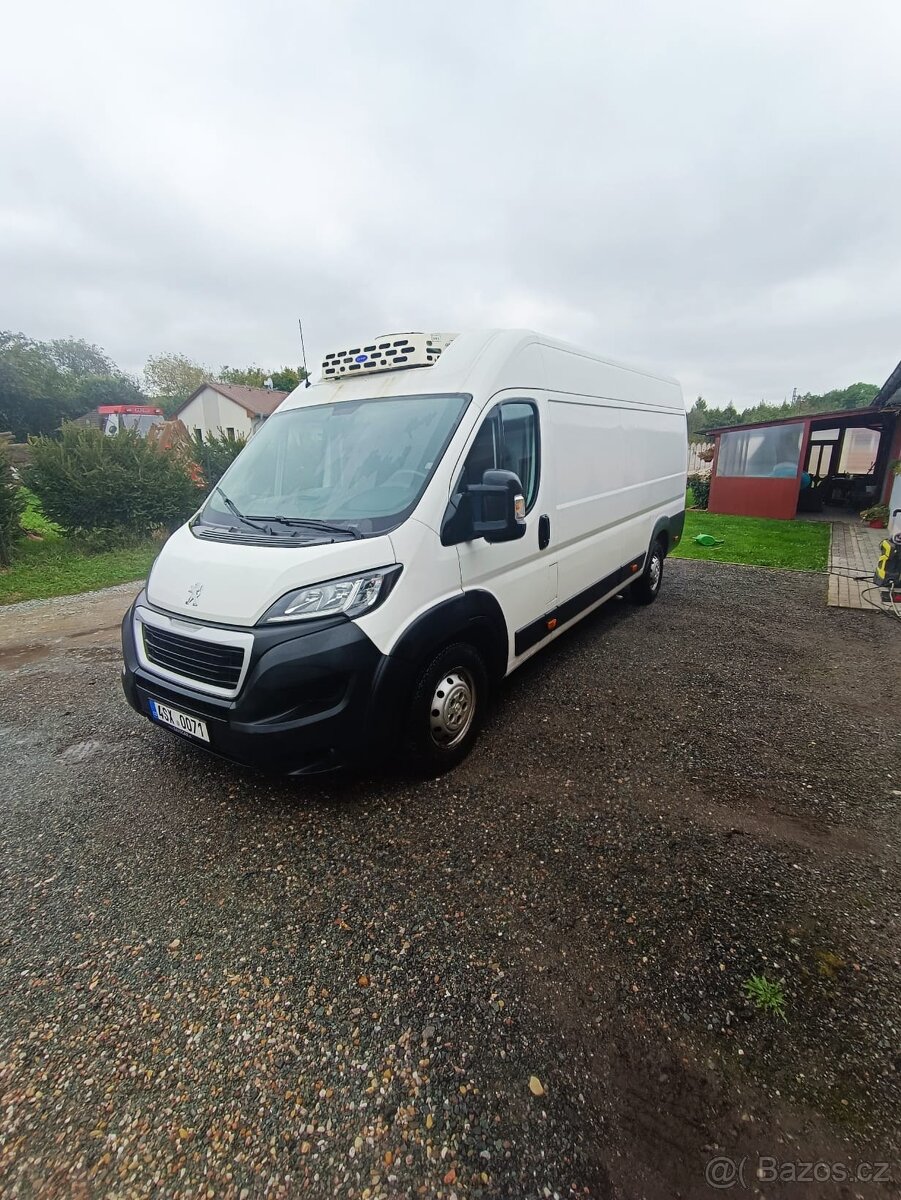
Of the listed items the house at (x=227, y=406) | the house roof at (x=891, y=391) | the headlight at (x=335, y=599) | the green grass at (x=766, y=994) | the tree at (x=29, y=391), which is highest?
the tree at (x=29, y=391)

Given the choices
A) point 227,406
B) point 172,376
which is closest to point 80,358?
point 172,376

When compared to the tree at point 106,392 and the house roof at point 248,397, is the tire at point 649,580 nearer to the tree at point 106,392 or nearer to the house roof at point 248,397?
the house roof at point 248,397

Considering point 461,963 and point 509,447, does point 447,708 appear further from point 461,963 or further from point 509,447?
point 509,447

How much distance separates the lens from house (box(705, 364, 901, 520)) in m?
12.5

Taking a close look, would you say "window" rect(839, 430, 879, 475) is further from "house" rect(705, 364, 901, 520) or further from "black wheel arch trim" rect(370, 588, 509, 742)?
"black wheel arch trim" rect(370, 588, 509, 742)

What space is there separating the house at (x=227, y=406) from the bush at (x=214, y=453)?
21645mm

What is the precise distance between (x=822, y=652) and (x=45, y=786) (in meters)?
6.08

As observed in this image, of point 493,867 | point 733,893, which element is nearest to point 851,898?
point 733,893

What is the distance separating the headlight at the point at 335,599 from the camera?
2428mm

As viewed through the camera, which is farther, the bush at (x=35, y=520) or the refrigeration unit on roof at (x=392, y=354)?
the bush at (x=35, y=520)

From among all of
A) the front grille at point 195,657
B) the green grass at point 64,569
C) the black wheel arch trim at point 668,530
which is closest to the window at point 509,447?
the front grille at point 195,657

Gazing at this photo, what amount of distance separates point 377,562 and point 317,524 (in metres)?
0.46

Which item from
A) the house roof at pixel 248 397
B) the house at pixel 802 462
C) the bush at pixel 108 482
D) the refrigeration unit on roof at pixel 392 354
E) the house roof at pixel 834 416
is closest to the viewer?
the refrigeration unit on roof at pixel 392 354

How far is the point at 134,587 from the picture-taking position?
811 centimetres
